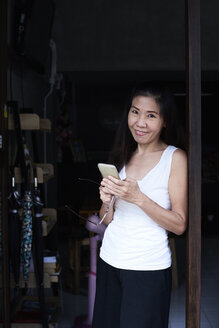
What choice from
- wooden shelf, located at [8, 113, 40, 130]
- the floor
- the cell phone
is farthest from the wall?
the cell phone

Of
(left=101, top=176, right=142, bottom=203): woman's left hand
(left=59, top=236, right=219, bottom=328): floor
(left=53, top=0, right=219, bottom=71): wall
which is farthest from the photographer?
(left=53, top=0, right=219, bottom=71): wall

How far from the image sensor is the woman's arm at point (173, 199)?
4.45ft

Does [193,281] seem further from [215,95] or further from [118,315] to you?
[215,95]

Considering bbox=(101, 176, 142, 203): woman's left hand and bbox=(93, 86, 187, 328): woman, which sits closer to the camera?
A: bbox=(101, 176, 142, 203): woman's left hand

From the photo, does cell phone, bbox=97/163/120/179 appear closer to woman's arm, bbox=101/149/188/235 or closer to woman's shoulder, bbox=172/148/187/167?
woman's arm, bbox=101/149/188/235

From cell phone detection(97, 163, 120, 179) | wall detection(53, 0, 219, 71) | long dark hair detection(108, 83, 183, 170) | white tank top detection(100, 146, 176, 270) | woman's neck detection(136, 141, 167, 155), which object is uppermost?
wall detection(53, 0, 219, 71)

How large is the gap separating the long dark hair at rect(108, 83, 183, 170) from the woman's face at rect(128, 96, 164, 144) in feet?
0.07

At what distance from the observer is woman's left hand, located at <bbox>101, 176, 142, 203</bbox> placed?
52.1 inches

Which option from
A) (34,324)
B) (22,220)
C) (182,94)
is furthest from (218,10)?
(34,324)

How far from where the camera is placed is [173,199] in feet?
4.74

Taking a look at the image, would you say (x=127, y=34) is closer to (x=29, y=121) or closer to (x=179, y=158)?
(x=29, y=121)

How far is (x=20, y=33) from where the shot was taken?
2941mm

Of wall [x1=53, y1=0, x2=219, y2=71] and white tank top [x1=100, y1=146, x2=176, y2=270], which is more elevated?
wall [x1=53, y1=0, x2=219, y2=71]

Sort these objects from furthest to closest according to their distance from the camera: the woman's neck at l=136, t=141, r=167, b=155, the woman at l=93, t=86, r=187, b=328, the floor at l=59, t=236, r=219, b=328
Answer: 1. the floor at l=59, t=236, r=219, b=328
2. the woman's neck at l=136, t=141, r=167, b=155
3. the woman at l=93, t=86, r=187, b=328
